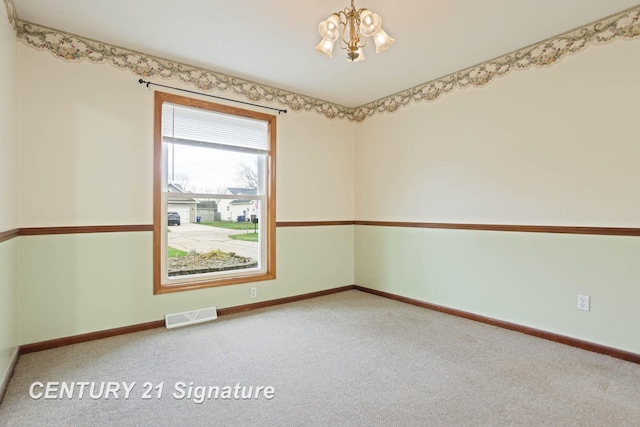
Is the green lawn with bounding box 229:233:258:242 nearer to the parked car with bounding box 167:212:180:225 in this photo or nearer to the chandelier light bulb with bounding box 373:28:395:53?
the parked car with bounding box 167:212:180:225

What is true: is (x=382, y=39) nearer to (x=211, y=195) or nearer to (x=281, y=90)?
(x=281, y=90)

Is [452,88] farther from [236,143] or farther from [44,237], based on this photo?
[44,237]

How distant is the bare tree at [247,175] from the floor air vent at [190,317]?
134cm

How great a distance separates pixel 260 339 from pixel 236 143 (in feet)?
6.49

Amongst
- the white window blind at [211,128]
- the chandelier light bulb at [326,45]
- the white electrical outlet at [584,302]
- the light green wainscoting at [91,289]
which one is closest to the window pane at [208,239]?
the light green wainscoting at [91,289]

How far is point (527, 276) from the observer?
2840 mm

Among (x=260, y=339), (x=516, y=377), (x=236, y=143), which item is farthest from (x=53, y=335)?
(x=516, y=377)

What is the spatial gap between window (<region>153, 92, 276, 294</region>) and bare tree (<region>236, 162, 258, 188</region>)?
1 centimetres

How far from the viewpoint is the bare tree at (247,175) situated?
357 cm

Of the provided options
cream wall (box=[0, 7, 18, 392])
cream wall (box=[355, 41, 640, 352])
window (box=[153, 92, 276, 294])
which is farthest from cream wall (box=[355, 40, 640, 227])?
cream wall (box=[0, 7, 18, 392])

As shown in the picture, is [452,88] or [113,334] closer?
[113,334]

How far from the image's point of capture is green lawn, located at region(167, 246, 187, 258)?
3.16 metres

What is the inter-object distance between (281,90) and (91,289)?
2687mm

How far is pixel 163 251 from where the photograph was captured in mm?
3092
